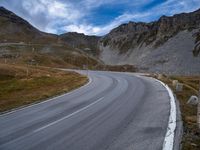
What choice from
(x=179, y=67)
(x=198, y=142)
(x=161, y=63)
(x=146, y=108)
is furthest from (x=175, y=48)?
(x=198, y=142)

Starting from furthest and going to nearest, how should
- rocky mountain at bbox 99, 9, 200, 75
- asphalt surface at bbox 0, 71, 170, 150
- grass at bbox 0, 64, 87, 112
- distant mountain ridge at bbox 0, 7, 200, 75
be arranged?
distant mountain ridge at bbox 0, 7, 200, 75 < rocky mountain at bbox 99, 9, 200, 75 < grass at bbox 0, 64, 87, 112 < asphalt surface at bbox 0, 71, 170, 150

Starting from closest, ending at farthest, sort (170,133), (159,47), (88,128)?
(170,133) < (88,128) < (159,47)

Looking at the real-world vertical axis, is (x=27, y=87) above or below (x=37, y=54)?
below

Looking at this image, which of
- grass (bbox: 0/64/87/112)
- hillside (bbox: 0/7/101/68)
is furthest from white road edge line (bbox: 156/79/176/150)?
hillside (bbox: 0/7/101/68)

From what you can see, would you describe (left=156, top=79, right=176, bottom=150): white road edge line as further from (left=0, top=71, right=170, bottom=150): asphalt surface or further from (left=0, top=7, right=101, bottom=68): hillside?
(left=0, top=7, right=101, bottom=68): hillside

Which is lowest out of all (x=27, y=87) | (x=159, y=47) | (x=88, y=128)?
(x=27, y=87)

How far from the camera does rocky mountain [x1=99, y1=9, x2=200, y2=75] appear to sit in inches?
3283

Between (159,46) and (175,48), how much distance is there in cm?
1304

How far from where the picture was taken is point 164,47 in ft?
335

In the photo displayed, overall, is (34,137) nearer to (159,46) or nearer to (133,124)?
(133,124)

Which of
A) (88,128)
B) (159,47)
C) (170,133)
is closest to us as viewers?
(170,133)

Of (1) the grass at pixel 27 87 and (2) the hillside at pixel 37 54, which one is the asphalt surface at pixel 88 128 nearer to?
(1) the grass at pixel 27 87

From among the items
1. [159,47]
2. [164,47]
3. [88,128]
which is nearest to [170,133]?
[88,128]

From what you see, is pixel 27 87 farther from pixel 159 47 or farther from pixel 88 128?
pixel 159 47
